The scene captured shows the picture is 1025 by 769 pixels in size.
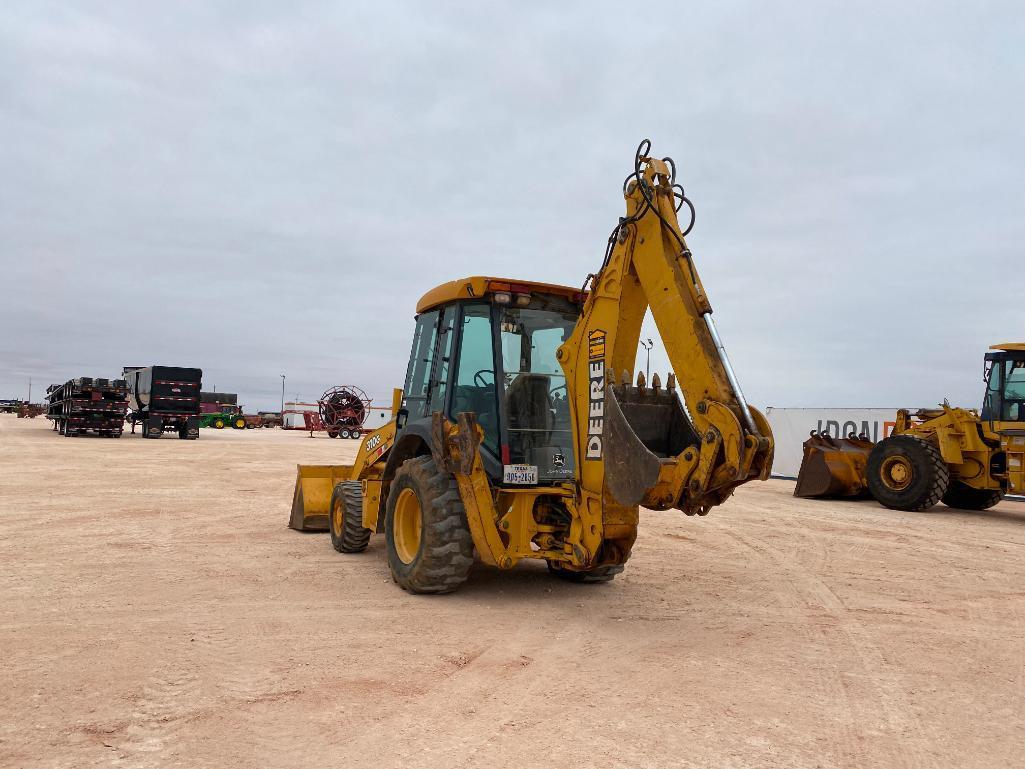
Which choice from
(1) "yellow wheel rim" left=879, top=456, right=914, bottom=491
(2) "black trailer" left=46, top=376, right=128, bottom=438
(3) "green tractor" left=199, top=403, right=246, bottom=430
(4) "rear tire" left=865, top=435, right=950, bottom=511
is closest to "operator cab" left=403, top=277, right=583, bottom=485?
(4) "rear tire" left=865, top=435, right=950, bottom=511

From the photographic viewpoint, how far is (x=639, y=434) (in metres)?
5.79

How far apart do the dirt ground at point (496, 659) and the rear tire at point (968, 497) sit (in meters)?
6.99

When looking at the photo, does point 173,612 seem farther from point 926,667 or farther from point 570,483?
point 926,667

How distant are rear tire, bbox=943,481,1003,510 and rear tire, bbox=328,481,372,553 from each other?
1217cm

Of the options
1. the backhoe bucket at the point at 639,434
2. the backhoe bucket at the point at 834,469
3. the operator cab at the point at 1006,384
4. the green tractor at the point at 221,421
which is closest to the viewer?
the backhoe bucket at the point at 639,434

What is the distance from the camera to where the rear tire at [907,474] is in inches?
557

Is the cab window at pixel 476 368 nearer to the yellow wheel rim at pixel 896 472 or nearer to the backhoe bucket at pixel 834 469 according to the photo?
the yellow wheel rim at pixel 896 472

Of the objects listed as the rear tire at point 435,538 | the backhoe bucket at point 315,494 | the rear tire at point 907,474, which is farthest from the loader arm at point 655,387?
Answer: the rear tire at point 907,474

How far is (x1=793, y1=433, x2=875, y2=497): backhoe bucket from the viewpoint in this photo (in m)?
15.8

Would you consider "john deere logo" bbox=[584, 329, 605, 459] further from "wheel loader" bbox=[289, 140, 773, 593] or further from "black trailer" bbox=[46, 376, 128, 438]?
"black trailer" bbox=[46, 376, 128, 438]

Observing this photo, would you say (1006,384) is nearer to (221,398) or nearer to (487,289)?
(487,289)

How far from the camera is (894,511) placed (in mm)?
14328

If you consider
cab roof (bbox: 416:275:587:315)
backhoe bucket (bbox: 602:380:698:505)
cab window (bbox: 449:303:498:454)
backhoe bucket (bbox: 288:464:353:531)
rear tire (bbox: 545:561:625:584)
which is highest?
cab roof (bbox: 416:275:587:315)

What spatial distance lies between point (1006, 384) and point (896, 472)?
2420 mm
